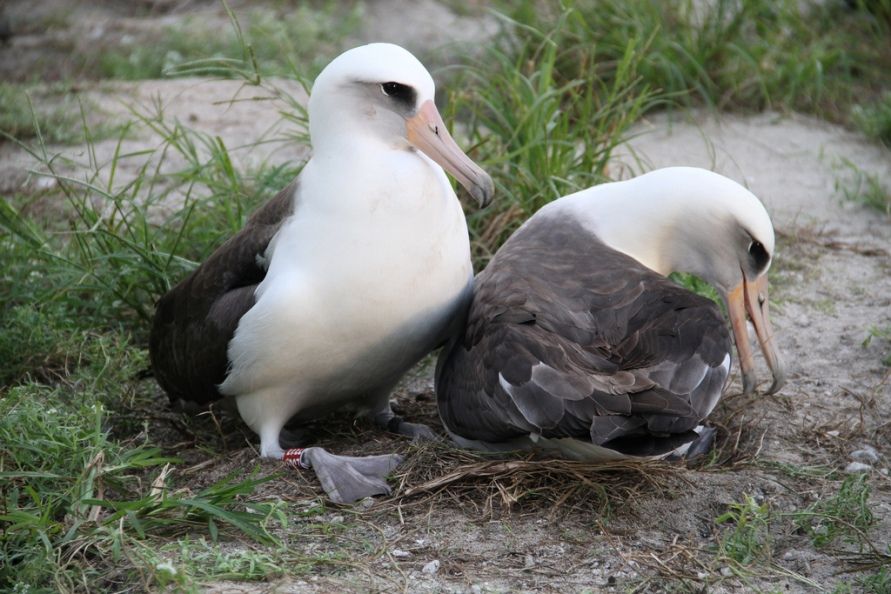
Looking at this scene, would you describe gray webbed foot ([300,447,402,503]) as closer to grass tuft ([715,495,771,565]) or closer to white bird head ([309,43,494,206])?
white bird head ([309,43,494,206])

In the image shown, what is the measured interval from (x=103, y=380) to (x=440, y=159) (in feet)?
5.28

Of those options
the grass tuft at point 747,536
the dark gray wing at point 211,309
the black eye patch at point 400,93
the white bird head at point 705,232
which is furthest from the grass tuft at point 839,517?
the dark gray wing at point 211,309

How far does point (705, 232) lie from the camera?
454 centimetres

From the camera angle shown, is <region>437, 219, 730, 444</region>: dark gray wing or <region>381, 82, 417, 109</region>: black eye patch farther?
<region>381, 82, 417, 109</region>: black eye patch

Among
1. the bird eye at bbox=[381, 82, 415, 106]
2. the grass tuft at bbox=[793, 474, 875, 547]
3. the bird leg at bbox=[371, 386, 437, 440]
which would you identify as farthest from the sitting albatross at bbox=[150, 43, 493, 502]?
the grass tuft at bbox=[793, 474, 875, 547]

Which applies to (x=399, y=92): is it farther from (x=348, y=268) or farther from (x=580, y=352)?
(x=580, y=352)

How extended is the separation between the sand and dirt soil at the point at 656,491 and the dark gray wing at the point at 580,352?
28 centimetres

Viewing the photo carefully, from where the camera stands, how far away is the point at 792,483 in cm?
429

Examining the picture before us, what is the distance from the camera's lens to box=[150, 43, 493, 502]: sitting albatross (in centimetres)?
418

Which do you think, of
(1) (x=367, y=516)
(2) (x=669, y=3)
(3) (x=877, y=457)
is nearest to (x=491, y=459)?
(1) (x=367, y=516)

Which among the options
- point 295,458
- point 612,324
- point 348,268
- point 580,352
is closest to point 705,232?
point 612,324

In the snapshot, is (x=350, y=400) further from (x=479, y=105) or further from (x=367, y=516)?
(x=479, y=105)

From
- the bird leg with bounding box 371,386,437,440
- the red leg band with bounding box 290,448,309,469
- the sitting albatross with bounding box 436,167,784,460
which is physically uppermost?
the sitting albatross with bounding box 436,167,784,460

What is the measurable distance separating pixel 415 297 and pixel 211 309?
2.49 ft
